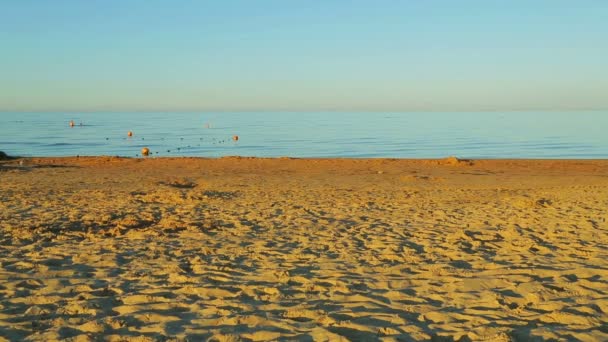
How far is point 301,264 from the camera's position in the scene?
6.45 meters

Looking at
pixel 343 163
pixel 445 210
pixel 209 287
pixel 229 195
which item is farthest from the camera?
pixel 343 163

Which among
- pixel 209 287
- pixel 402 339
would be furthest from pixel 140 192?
pixel 402 339

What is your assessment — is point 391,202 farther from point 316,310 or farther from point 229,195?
point 316,310

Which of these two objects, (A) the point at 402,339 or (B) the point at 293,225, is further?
(B) the point at 293,225

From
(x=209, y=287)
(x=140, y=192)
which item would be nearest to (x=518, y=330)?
(x=209, y=287)

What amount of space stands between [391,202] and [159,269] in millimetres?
6880

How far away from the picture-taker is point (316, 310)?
4770mm

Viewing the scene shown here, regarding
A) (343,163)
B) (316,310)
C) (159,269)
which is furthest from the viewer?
(343,163)

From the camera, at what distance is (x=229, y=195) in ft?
42.6

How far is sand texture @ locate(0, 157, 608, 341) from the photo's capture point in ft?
14.5

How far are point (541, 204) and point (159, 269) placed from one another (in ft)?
27.9

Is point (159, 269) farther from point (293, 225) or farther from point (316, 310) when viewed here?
point (293, 225)

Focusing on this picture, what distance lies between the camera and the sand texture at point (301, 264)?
4434 millimetres

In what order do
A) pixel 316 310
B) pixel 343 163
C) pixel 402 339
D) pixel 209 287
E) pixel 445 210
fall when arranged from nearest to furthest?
pixel 402 339 < pixel 316 310 < pixel 209 287 < pixel 445 210 < pixel 343 163
